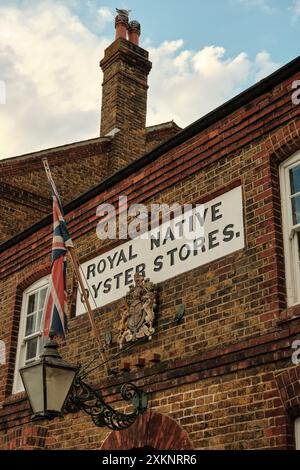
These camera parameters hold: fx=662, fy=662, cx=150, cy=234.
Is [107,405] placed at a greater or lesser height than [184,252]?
lesser

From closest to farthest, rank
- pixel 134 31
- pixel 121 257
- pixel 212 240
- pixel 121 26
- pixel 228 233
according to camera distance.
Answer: pixel 228 233 < pixel 212 240 < pixel 121 257 < pixel 121 26 < pixel 134 31

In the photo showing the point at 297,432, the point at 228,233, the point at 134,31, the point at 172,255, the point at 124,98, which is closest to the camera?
the point at 297,432

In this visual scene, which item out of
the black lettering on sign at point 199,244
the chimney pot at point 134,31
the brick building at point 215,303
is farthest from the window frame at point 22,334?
the chimney pot at point 134,31

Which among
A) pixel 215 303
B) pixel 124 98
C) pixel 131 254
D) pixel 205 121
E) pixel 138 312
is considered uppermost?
pixel 124 98

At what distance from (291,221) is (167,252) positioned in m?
1.91

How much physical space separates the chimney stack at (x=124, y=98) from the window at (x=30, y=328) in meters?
6.32

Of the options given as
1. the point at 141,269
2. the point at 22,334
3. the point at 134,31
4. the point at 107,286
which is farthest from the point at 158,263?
the point at 134,31

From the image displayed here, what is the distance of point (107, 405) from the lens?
282 inches

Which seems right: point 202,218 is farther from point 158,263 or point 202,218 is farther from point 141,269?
point 141,269

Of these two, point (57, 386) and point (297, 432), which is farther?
point (297, 432)

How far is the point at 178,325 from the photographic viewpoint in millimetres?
8148

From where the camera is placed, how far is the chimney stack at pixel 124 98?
56.5 ft

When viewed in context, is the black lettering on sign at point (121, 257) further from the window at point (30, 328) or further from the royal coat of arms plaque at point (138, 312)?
the window at point (30, 328)
